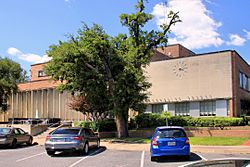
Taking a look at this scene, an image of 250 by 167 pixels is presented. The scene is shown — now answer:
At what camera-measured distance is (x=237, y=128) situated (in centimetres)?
2728

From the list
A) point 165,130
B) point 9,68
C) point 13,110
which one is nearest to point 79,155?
point 165,130

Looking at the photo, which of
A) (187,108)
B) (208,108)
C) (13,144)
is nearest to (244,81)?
(208,108)

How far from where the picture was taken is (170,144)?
1482cm

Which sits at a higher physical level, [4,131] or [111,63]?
[111,63]

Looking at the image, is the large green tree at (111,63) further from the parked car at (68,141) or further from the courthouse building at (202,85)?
the parked car at (68,141)

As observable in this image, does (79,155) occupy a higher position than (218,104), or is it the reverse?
(218,104)

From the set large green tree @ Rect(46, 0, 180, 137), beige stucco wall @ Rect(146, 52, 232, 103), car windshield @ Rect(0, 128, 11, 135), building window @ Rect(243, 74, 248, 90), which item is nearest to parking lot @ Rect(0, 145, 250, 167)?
car windshield @ Rect(0, 128, 11, 135)

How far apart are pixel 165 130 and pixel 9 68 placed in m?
38.0

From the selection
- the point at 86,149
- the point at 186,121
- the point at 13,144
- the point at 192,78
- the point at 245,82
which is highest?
the point at 192,78

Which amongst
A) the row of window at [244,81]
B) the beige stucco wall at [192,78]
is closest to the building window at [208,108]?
the beige stucco wall at [192,78]

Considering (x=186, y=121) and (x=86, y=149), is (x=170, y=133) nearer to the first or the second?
(x=86, y=149)

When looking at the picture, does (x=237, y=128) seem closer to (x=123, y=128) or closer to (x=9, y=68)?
(x=123, y=128)

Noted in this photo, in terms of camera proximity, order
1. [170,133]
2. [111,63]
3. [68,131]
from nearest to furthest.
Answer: [170,133] < [68,131] < [111,63]

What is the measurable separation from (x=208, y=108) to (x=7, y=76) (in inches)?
1146
